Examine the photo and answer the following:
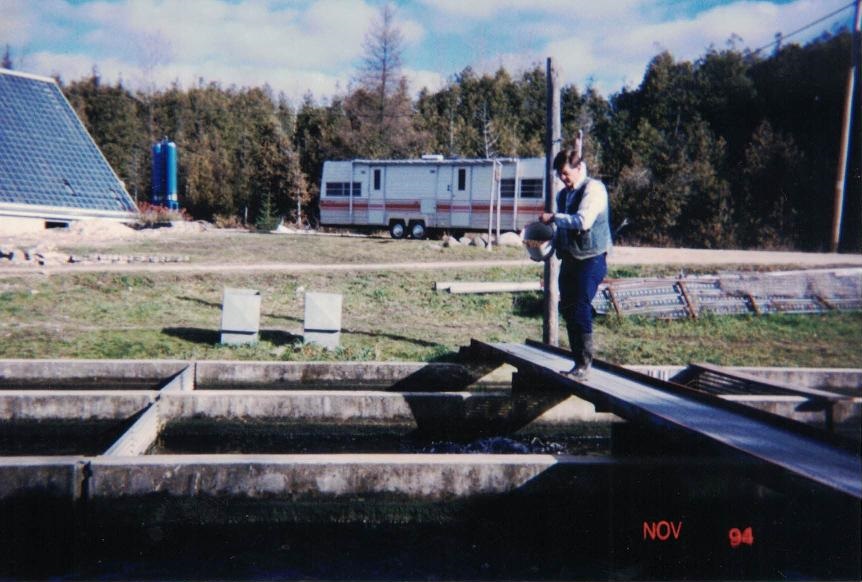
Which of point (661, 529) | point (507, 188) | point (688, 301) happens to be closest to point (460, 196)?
point (507, 188)

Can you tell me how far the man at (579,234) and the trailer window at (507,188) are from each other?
19.0 meters

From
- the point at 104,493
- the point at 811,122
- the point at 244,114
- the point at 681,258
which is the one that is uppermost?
the point at 244,114

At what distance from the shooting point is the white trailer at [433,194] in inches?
960

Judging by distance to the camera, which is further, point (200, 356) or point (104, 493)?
point (200, 356)

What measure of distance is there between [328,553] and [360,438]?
2.88 meters

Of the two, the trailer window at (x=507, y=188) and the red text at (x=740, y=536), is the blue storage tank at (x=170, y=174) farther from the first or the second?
the red text at (x=740, y=536)

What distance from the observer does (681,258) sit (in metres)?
19.0

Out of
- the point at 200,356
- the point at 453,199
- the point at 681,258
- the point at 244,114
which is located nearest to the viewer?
the point at 200,356

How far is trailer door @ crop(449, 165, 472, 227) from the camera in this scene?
2506 centimetres

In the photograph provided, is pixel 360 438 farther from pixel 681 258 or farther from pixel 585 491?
pixel 681 258

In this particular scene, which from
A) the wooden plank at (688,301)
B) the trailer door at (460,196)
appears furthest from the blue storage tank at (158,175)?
the wooden plank at (688,301)

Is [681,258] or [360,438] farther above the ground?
[681,258]

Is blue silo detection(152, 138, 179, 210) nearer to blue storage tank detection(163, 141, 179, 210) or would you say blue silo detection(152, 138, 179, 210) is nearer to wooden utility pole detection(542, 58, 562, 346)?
blue storage tank detection(163, 141, 179, 210)

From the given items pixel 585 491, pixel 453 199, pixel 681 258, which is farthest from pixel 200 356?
pixel 453 199
